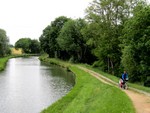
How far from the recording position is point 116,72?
5919cm

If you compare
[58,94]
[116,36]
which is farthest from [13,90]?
[116,36]

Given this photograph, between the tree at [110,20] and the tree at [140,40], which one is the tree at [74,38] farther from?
the tree at [140,40]

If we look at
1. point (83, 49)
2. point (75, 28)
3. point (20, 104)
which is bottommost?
point (20, 104)

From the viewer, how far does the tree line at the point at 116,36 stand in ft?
128

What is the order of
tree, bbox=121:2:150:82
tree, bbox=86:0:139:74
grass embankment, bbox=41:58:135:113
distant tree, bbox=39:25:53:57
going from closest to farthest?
grass embankment, bbox=41:58:135:113
tree, bbox=121:2:150:82
tree, bbox=86:0:139:74
distant tree, bbox=39:25:53:57

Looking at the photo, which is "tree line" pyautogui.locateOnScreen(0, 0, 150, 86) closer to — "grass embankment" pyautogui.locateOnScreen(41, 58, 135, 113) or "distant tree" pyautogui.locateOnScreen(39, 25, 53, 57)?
"grass embankment" pyautogui.locateOnScreen(41, 58, 135, 113)

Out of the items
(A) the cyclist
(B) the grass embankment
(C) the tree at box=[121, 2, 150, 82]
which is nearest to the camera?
(B) the grass embankment

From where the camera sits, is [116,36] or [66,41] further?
[66,41]

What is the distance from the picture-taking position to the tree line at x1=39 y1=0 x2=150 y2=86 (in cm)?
3903

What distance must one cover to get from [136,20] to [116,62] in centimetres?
2129

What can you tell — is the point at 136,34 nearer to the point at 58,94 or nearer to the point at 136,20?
the point at 136,20

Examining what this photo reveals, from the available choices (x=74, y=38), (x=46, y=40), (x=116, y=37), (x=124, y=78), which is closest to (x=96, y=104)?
(x=124, y=78)

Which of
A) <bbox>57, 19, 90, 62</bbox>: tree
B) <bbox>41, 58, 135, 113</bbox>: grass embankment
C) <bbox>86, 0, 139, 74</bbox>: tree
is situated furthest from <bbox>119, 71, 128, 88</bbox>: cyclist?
<bbox>57, 19, 90, 62</bbox>: tree

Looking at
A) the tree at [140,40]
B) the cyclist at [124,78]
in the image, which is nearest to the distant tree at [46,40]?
the tree at [140,40]
